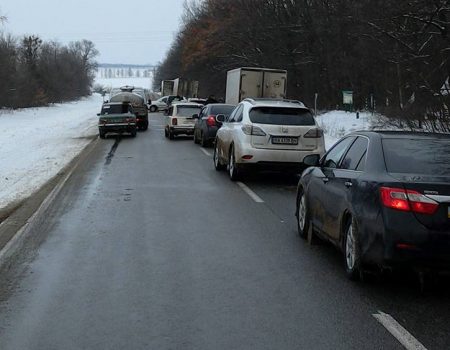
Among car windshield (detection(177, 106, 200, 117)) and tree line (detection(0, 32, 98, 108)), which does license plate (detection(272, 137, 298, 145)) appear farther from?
tree line (detection(0, 32, 98, 108))

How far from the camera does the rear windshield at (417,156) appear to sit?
5551mm

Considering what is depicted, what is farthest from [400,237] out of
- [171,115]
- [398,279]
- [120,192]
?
[171,115]

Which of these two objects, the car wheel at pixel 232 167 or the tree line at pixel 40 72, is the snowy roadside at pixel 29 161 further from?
the tree line at pixel 40 72

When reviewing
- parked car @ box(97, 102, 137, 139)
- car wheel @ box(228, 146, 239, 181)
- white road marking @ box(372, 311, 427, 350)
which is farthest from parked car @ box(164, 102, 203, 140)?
white road marking @ box(372, 311, 427, 350)

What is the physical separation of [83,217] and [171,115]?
18882 millimetres

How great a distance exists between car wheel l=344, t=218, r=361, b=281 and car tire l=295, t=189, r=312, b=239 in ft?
5.24

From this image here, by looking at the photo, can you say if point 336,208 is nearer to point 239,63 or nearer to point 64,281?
point 64,281

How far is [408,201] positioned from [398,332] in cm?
116

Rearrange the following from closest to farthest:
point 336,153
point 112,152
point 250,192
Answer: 1. point 336,153
2. point 250,192
3. point 112,152

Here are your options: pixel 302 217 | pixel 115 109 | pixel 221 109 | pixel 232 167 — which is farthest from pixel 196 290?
pixel 115 109

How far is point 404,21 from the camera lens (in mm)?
24078

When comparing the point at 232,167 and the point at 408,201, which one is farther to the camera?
the point at 232,167

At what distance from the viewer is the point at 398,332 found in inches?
181

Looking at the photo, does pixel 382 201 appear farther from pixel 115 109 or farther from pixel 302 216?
pixel 115 109
